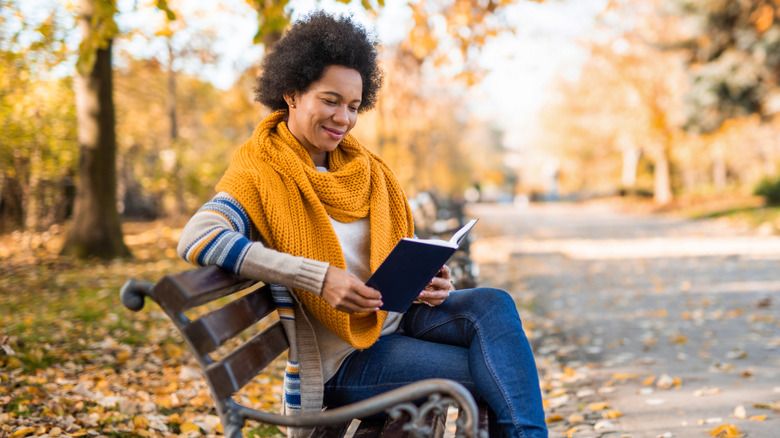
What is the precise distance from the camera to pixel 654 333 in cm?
595

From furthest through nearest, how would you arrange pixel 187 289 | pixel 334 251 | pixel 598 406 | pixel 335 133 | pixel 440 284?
pixel 598 406 → pixel 440 284 → pixel 335 133 → pixel 334 251 → pixel 187 289

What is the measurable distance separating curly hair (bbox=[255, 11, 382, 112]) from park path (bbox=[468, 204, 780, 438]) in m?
2.37

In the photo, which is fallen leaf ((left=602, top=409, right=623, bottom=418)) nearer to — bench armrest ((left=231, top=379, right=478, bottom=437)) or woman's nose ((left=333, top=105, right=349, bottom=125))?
bench armrest ((left=231, top=379, right=478, bottom=437))

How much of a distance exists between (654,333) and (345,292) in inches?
190

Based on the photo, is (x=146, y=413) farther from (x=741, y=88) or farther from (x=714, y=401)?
(x=741, y=88)

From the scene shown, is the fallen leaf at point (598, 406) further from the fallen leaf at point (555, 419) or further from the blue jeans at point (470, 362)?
the blue jeans at point (470, 362)

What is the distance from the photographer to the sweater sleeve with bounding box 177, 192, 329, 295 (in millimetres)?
1938

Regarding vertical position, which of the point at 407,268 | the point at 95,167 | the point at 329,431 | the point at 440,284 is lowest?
the point at 329,431

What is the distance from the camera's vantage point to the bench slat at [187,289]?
1700mm

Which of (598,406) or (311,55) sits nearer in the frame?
(311,55)

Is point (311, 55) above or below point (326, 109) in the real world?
above

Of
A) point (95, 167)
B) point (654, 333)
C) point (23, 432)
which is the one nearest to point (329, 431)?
point (23, 432)

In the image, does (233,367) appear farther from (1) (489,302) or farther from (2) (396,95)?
(2) (396,95)

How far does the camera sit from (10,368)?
12.6 ft
